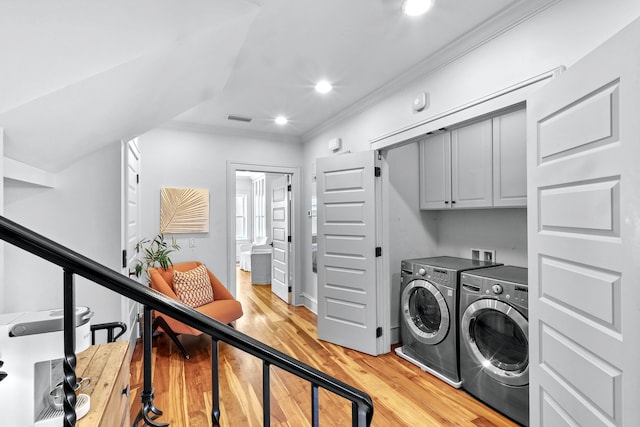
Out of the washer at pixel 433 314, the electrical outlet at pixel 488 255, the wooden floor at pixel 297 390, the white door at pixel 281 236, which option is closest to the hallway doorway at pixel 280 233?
the white door at pixel 281 236

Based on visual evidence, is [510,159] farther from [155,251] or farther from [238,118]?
[155,251]

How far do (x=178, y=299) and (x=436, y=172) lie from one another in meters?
2.90

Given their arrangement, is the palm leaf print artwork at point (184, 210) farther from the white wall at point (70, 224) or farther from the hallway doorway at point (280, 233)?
the white wall at point (70, 224)

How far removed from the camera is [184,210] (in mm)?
3752

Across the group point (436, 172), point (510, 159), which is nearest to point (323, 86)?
point (436, 172)

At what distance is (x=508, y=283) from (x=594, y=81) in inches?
51.3

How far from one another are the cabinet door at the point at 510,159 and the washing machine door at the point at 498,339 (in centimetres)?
84

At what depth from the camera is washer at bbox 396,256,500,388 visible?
2.43 meters

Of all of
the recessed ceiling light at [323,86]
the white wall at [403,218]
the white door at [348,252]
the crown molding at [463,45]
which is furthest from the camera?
the white wall at [403,218]

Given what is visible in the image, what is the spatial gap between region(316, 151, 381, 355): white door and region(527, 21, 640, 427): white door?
4.91 ft

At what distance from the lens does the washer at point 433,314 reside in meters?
2.43

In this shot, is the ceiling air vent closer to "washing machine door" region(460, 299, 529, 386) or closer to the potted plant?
the potted plant

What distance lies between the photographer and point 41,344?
0.90 m

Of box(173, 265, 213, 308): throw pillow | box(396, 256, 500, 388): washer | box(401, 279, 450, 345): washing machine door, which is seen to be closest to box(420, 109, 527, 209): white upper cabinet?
box(396, 256, 500, 388): washer
